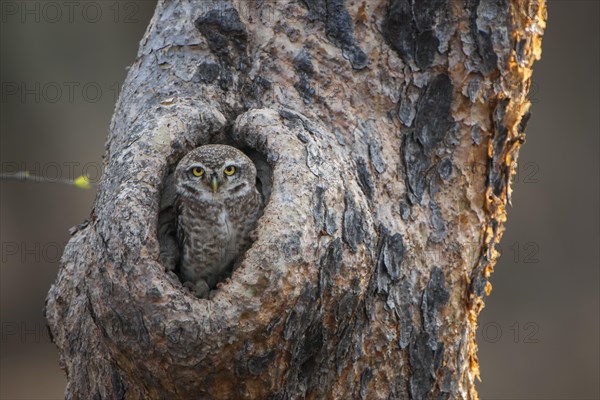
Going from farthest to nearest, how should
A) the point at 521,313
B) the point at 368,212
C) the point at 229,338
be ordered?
the point at 521,313 < the point at 368,212 < the point at 229,338

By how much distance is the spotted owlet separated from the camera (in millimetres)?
3137

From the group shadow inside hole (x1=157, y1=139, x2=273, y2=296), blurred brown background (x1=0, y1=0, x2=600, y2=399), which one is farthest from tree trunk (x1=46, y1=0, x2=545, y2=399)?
blurred brown background (x1=0, y1=0, x2=600, y2=399)

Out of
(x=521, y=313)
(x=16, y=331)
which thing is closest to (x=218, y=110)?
(x=521, y=313)

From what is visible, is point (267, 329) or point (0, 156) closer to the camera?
point (267, 329)

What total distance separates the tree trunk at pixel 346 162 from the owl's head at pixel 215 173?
0.07 metres

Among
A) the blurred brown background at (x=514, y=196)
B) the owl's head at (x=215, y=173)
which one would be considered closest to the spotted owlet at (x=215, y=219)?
the owl's head at (x=215, y=173)

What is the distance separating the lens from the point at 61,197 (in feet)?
27.6

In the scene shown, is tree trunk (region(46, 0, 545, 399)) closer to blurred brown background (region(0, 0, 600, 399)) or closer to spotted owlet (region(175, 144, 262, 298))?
spotted owlet (region(175, 144, 262, 298))

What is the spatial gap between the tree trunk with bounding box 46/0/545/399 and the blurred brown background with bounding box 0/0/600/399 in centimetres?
446

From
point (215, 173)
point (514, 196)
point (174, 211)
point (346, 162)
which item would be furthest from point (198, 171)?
point (514, 196)

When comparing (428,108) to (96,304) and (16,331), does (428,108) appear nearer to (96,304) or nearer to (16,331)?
(96,304)

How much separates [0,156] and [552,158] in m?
5.94

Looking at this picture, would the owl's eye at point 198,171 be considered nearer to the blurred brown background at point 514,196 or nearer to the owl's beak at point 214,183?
the owl's beak at point 214,183

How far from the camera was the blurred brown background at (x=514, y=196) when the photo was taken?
7539 millimetres
